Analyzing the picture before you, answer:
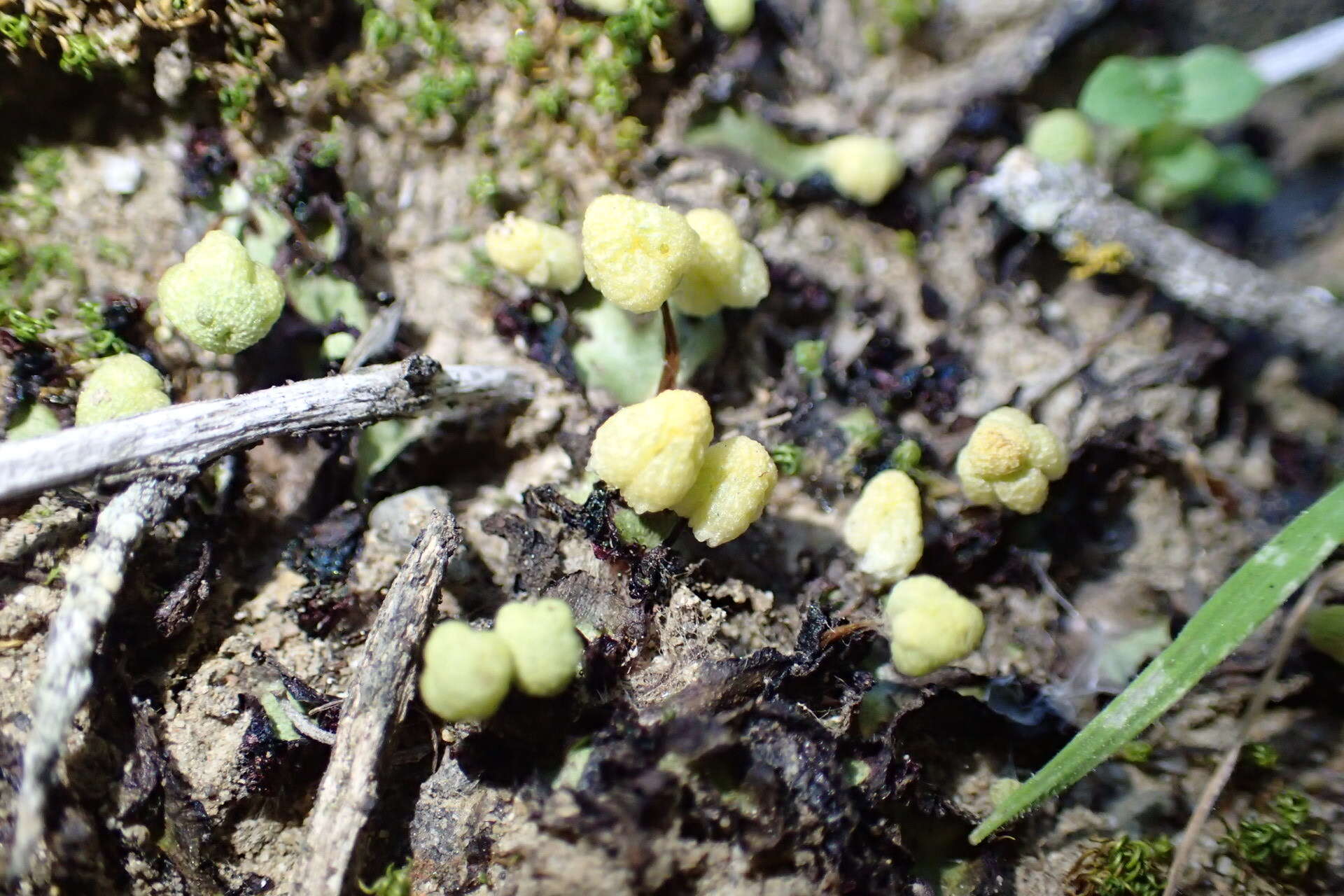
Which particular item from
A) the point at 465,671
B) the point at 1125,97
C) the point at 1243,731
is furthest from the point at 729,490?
the point at 1125,97

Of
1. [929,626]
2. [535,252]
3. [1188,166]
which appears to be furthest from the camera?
[1188,166]

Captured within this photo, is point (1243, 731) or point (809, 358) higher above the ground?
point (809, 358)

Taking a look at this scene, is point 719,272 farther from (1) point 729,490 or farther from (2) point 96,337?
(2) point 96,337

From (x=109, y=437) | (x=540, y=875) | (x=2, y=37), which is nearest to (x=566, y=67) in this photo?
(x=2, y=37)

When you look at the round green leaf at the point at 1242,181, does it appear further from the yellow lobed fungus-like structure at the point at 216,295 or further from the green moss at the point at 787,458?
the yellow lobed fungus-like structure at the point at 216,295

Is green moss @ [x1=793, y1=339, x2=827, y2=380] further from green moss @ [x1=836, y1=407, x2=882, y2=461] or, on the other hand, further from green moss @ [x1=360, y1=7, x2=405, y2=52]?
green moss @ [x1=360, y1=7, x2=405, y2=52]

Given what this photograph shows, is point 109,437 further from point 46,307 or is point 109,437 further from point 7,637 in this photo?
point 46,307

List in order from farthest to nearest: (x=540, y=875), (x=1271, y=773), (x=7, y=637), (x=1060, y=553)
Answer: (x=1060, y=553) → (x=1271, y=773) → (x=7, y=637) → (x=540, y=875)
